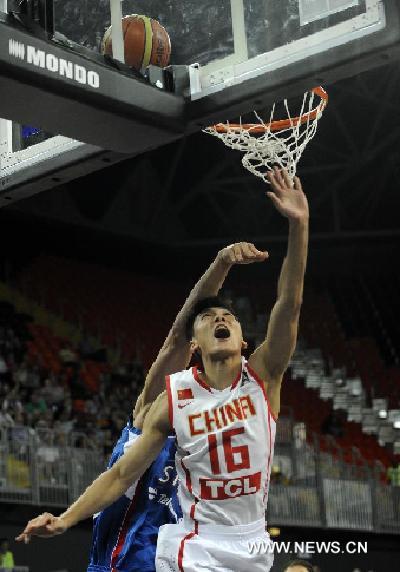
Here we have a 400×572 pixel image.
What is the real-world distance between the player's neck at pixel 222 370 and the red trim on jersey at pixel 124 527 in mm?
746

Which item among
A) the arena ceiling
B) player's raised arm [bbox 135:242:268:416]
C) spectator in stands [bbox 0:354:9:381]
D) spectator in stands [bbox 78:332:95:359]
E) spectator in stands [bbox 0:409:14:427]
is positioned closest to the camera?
player's raised arm [bbox 135:242:268:416]

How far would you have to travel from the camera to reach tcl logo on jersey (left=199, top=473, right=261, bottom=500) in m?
3.72

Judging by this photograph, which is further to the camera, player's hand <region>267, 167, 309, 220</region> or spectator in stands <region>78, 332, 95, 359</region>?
spectator in stands <region>78, 332, 95, 359</region>

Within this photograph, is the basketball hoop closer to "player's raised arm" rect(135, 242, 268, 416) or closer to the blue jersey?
"player's raised arm" rect(135, 242, 268, 416)

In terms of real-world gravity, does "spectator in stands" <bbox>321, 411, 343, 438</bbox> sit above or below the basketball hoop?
below

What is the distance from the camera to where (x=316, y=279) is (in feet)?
63.3

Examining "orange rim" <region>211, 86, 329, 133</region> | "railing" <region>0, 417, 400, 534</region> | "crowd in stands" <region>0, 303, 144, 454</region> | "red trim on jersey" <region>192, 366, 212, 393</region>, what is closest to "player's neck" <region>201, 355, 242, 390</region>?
"red trim on jersey" <region>192, 366, 212, 393</region>

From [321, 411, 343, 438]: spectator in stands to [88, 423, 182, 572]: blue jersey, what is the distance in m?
11.1

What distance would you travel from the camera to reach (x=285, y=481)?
11.9m

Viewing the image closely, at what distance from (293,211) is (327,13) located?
1.05m

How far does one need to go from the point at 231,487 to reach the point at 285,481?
8.39 m

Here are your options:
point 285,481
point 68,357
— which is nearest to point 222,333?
point 285,481

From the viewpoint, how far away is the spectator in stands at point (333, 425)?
15.3 metres

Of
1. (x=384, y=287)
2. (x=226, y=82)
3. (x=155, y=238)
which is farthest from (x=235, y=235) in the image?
(x=226, y=82)
